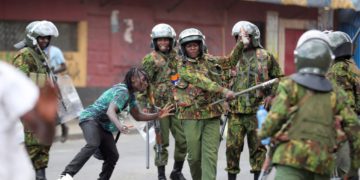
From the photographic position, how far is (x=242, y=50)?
829cm

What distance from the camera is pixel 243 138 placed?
830 cm

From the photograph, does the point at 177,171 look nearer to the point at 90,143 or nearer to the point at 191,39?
the point at 90,143

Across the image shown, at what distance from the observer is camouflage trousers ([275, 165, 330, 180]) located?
17.3 feet

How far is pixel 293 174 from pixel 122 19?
1302cm

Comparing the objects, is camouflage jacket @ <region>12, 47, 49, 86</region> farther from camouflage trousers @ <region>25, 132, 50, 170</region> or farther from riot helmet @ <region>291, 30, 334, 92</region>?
riot helmet @ <region>291, 30, 334, 92</region>

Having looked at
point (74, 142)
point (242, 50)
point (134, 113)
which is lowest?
point (74, 142)

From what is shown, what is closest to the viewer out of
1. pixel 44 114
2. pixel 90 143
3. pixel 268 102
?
pixel 44 114

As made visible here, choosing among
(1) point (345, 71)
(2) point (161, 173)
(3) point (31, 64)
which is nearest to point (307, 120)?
(1) point (345, 71)

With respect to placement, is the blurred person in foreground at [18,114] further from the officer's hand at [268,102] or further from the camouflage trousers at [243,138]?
the camouflage trousers at [243,138]

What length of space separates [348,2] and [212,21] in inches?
153

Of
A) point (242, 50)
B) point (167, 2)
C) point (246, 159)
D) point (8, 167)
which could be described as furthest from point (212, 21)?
point (8, 167)

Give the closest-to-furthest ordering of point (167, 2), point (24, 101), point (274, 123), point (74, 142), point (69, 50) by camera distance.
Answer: point (24, 101) → point (274, 123) → point (74, 142) → point (69, 50) → point (167, 2)

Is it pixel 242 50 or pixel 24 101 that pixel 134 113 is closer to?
pixel 242 50

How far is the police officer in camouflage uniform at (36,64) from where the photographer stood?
8.05 meters
